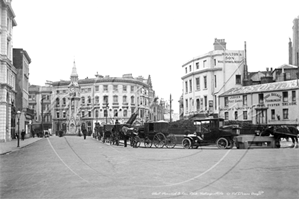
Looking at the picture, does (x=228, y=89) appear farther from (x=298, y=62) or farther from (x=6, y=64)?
(x=6, y=64)

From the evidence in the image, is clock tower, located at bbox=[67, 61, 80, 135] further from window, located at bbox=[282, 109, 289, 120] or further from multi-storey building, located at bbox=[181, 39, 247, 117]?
window, located at bbox=[282, 109, 289, 120]

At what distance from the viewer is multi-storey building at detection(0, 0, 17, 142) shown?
10.1 feet

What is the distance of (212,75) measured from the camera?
2.87 meters

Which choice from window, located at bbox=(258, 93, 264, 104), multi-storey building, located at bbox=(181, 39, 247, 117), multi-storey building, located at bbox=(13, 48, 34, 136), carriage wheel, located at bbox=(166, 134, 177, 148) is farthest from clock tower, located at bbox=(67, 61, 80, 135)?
carriage wheel, located at bbox=(166, 134, 177, 148)

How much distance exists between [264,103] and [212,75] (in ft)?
1.61

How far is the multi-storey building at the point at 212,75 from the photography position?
272cm

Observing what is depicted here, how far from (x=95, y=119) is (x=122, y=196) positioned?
1486mm

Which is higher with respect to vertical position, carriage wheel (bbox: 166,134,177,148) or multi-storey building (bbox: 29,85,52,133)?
multi-storey building (bbox: 29,85,52,133)

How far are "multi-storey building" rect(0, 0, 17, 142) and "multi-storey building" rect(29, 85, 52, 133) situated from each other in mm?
184

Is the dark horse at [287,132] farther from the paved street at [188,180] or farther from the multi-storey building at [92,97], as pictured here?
the multi-storey building at [92,97]

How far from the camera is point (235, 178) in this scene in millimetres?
3146

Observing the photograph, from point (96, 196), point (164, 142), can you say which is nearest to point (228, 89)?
point (96, 196)

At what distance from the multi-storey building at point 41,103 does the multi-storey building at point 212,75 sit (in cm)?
134

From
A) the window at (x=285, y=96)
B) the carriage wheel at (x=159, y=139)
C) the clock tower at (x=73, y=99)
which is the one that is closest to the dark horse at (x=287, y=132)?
the window at (x=285, y=96)
